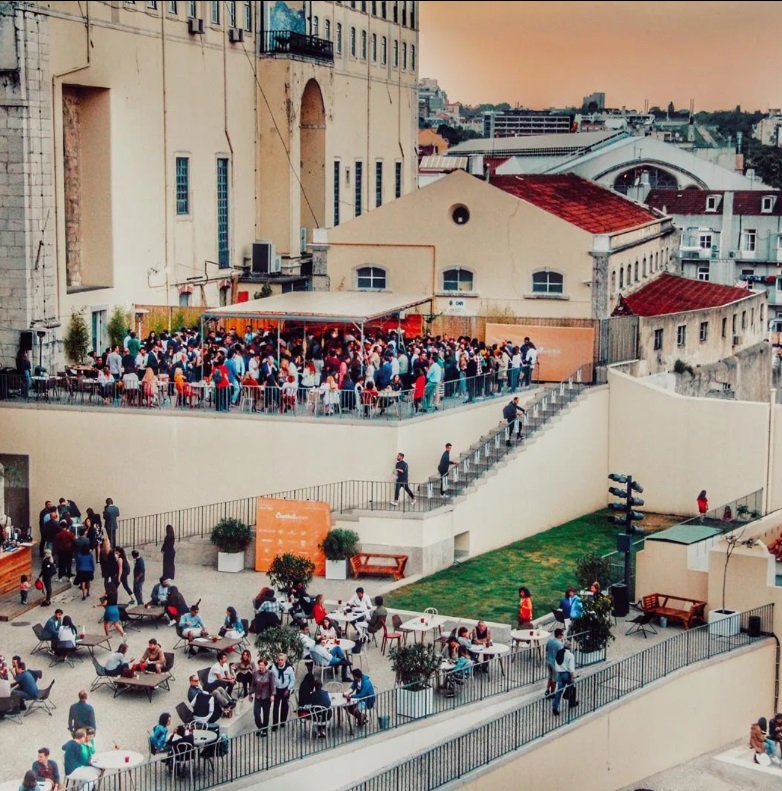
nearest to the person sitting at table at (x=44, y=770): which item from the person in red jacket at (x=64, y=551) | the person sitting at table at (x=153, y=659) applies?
the person sitting at table at (x=153, y=659)

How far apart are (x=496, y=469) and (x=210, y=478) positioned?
5717 millimetres

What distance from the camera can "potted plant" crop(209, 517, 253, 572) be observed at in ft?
100

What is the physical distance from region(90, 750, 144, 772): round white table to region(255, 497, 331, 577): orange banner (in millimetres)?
10262

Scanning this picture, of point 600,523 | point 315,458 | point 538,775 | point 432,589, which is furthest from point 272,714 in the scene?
point 600,523

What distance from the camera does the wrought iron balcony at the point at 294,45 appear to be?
49.6 metres

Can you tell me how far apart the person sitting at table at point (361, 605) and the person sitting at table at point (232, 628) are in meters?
1.87

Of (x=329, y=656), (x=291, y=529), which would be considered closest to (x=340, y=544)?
(x=291, y=529)

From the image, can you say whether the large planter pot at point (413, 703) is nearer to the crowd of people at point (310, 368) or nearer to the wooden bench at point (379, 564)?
the wooden bench at point (379, 564)

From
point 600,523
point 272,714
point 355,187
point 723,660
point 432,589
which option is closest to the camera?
point 272,714

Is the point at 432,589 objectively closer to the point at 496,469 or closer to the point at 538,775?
the point at 496,469

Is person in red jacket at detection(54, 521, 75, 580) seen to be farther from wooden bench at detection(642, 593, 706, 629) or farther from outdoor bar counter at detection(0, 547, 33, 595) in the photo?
wooden bench at detection(642, 593, 706, 629)

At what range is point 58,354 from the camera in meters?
38.0

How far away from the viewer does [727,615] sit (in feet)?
91.0

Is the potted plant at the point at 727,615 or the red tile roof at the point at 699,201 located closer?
the potted plant at the point at 727,615
